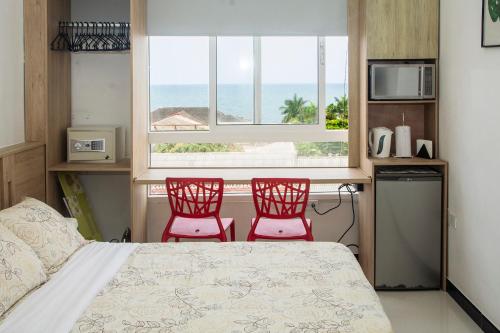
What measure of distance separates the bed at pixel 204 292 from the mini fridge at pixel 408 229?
1033 millimetres

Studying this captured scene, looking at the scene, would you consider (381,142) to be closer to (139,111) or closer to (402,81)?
(402,81)

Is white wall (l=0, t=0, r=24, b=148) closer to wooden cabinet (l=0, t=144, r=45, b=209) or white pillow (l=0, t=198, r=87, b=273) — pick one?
wooden cabinet (l=0, t=144, r=45, b=209)

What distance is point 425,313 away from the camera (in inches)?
156

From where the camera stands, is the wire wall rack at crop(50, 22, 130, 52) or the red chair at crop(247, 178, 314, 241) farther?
the wire wall rack at crop(50, 22, 130, 52)

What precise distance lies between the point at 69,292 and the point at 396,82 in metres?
2.78

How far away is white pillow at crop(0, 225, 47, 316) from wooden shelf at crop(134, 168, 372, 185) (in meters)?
1.63

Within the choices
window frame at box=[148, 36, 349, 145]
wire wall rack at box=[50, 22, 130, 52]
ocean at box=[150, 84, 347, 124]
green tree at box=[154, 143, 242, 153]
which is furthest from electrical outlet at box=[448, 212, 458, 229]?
wire wall rack at box=[50, 22, 130, 52]

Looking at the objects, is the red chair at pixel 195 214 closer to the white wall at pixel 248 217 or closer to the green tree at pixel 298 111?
the white wall at pixel 248 217

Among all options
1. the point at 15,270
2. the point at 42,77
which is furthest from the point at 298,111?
the point at 15,270

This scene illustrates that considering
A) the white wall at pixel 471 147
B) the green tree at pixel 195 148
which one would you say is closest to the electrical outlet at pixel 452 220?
the white wall at pixel 471 147

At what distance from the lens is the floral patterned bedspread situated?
237 centimetres

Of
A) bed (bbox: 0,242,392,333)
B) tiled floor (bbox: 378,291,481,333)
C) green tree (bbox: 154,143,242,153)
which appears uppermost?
green tree (bbox: 154,143,242,153)

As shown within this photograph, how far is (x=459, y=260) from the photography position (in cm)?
409

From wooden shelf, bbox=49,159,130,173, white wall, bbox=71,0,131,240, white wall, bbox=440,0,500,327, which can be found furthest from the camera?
white wall, bbox=71,0,131,240
